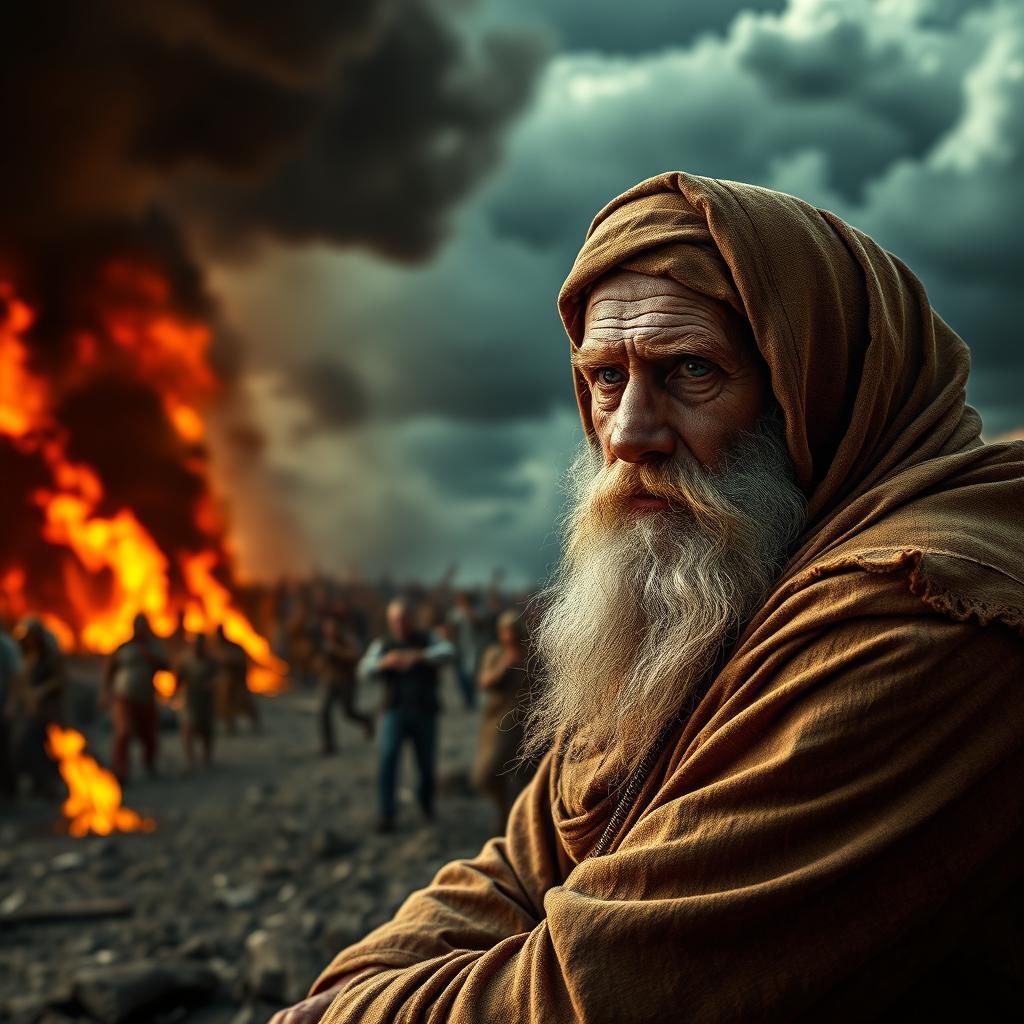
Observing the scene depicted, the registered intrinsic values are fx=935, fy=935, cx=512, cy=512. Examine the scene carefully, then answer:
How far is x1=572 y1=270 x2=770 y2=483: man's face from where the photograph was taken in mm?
1877

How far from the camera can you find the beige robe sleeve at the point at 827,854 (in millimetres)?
1307

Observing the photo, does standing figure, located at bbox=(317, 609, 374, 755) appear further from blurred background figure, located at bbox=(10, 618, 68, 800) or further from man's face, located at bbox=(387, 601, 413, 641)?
man's face, located at bbox=(387, 601, 413, 641)

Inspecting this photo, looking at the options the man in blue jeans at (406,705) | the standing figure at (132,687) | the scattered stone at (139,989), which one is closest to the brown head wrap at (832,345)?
the scattered stone at (139,989)

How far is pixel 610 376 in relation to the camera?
204 centimetres

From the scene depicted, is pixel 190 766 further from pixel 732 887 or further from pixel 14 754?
pixel 732 887

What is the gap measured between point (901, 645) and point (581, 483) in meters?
1.12

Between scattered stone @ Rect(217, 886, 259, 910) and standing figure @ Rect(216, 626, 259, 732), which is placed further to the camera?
standing figure @ Rect(216, 626, 259, 732)

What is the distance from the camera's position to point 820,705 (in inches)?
54.2

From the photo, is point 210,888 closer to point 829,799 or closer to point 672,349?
point 672,349

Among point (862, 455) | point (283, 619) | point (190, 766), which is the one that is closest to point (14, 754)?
point (190, 766)

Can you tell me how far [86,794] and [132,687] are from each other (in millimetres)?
1889

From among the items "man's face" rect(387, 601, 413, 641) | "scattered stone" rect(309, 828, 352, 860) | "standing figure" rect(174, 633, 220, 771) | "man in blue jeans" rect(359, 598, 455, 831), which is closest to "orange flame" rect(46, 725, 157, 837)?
"standing figure" rect(174, 633, 220, 771)

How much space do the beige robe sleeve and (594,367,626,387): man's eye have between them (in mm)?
762

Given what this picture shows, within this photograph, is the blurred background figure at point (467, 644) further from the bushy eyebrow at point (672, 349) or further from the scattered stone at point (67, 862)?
the bushy eyebrow at point (672, 349)
